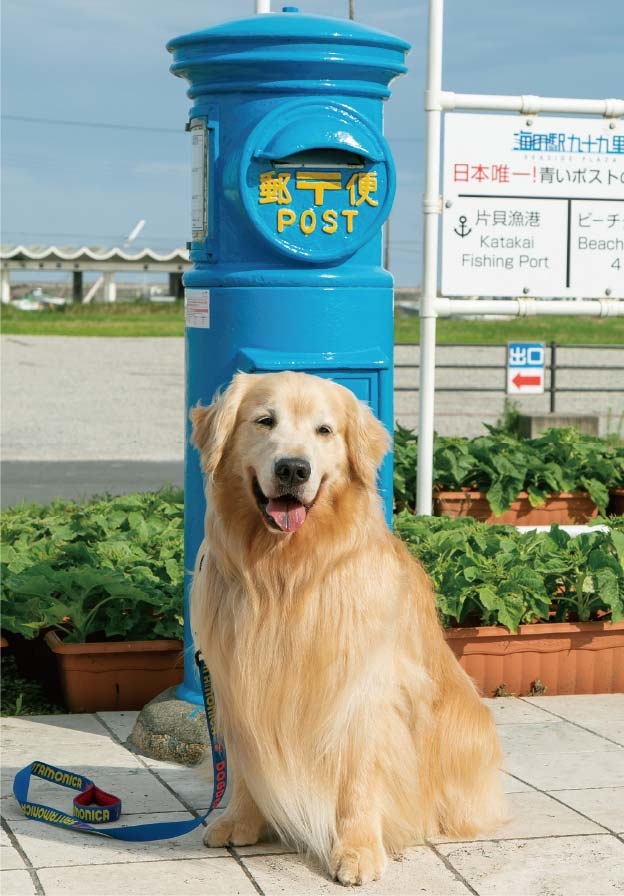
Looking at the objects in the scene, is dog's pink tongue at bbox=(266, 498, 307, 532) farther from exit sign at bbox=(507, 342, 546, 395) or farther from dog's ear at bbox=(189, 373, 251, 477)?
exit sign at bbox=(507, 342, 546, 395)

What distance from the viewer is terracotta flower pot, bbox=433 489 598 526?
27.6ft

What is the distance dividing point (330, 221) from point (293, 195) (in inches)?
6.6

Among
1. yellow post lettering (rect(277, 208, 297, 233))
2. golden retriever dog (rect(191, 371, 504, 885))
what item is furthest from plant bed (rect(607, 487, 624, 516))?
golden retriever dog (rect(191, 371, 504, 885))

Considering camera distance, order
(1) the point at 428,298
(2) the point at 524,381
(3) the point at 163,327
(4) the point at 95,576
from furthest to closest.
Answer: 1. (3) the point at 163,327
2. (2) the point at 524,381
3. (1) the point at 428,298
4. (4) the point at 95,576

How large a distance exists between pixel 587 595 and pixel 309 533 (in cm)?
248

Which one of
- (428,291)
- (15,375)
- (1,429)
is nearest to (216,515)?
(428,291)

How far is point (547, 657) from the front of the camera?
5770 mm

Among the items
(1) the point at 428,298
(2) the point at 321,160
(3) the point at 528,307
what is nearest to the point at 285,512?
(2) the point at 321,160

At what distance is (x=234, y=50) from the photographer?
4727 mm

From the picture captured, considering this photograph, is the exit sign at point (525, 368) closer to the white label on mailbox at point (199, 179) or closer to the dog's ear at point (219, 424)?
the white label on mailbox at point (199, 179)

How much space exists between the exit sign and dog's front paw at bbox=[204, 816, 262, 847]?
565 centimetres

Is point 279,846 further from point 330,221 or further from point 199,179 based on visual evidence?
point 199,179

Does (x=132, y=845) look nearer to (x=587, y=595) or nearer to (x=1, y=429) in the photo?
(x=587, y=595)

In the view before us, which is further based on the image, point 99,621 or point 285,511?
point 99,621
